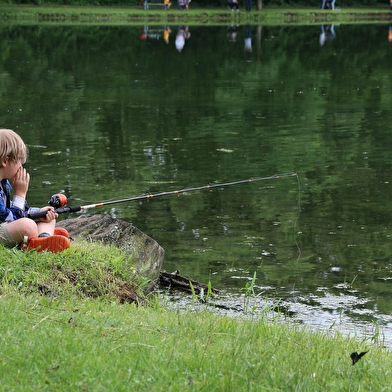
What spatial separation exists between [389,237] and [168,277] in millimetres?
2710

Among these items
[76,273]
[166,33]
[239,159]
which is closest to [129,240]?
[76,273]

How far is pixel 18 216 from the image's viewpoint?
6.46 metres

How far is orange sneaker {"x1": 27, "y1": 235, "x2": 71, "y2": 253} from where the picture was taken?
6207 millimetres

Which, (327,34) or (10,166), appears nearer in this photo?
(10,166)

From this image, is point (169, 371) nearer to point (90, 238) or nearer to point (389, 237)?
point (90, 238)

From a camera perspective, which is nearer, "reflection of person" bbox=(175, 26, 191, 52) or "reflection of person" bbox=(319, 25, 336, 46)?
"reflection of person" bbox=(175, 26, 191, 52)

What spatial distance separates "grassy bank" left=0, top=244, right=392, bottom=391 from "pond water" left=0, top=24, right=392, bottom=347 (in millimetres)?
1322

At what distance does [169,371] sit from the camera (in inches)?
158

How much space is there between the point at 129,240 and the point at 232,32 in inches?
1388

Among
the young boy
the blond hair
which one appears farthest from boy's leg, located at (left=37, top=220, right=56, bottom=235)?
the blond hair

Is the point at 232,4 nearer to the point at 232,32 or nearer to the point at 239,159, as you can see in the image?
the point at 232,32

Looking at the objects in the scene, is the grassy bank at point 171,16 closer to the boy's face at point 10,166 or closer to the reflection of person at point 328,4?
the reflection of person at point 328,4

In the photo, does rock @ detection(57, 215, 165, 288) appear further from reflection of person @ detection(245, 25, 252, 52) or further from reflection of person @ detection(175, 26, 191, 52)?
reflection of person @ detection(245, 25, 252, 52)

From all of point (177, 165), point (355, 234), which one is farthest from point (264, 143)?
point (355, 234)
